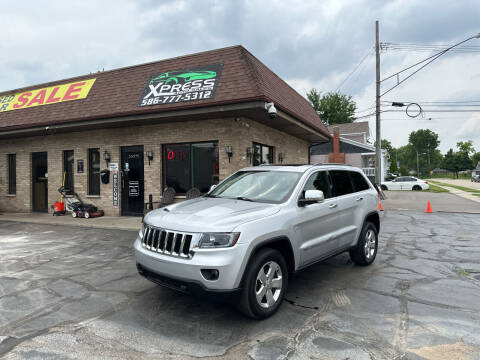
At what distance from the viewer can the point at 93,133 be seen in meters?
12.4

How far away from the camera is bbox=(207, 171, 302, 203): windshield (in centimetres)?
419

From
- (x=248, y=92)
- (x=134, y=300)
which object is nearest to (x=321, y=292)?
(x=134, y=300)

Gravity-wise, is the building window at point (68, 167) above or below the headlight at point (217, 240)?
above

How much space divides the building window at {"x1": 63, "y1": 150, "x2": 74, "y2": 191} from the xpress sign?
4814 millimetres

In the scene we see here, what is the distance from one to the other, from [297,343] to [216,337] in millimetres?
788

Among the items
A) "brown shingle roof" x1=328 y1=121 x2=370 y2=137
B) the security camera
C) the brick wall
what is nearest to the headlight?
the security camera

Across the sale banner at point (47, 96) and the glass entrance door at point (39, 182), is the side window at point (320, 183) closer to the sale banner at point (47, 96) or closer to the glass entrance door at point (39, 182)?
the sale banner at point (47, 96)

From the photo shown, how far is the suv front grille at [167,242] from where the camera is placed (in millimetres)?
3316

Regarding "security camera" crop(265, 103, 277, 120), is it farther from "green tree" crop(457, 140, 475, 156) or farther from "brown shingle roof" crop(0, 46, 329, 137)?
"green tree" crop(457, 140, 475, 156)

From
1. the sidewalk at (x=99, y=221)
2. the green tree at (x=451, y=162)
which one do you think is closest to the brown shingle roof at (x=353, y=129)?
the sidewalk at (x=99, y=221)

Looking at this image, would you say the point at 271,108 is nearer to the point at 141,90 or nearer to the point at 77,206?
the point at 141,90

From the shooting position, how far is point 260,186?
4.51 m

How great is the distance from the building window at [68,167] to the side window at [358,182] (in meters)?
11.6

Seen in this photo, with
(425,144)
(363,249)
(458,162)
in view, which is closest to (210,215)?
(363,249)
